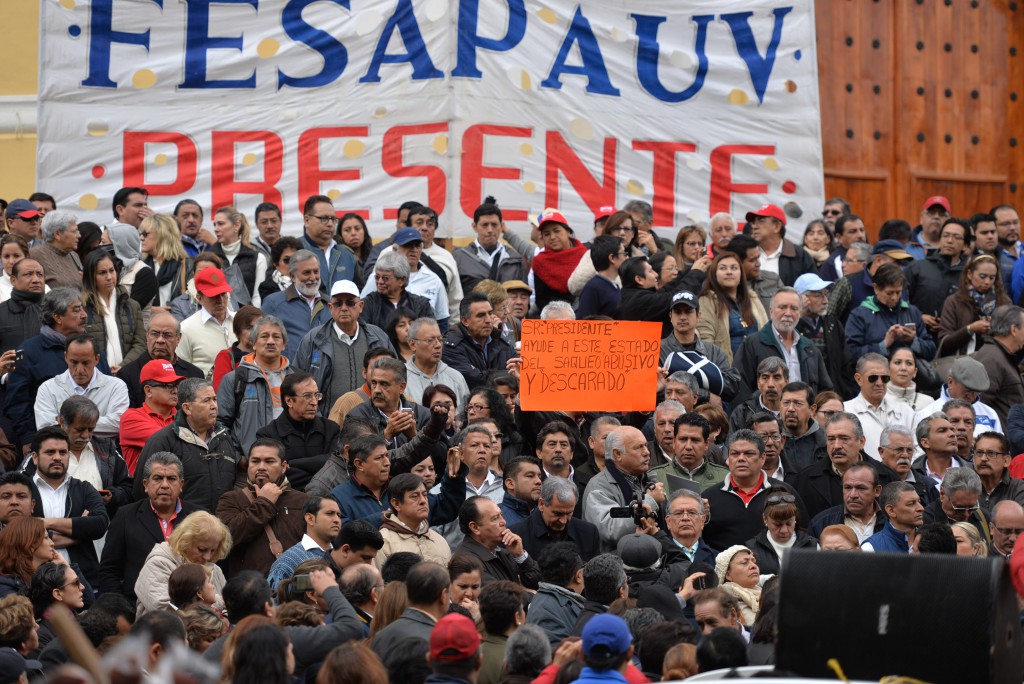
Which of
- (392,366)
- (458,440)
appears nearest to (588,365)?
(458,440)

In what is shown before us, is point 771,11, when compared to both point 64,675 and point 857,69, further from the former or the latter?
point 64,675

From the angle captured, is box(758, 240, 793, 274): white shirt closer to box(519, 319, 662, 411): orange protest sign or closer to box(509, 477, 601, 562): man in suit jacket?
box(519, 319, 662, 411): orange protest sign

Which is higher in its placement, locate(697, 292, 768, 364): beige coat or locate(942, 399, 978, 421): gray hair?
locate(697, 292, 768, 364): beige coat

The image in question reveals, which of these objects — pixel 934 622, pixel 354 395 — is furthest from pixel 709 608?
pixel 354 395

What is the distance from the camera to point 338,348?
37.5ft

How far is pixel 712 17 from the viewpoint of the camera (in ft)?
53.6

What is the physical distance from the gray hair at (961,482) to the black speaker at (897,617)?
4725 millimetres

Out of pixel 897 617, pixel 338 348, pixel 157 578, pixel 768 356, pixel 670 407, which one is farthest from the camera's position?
pixel 768 356

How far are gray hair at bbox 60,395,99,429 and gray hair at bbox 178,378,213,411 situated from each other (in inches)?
19.9

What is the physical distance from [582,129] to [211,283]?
191 inches

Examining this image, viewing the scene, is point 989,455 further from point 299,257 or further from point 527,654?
point 299,257

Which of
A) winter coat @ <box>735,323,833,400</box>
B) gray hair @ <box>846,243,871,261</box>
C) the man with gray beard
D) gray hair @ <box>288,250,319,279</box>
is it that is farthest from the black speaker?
gray hair @ <box>846,243,871,261</box>

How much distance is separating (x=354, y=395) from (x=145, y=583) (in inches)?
97.0

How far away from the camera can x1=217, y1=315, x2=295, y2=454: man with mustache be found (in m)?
10.8
